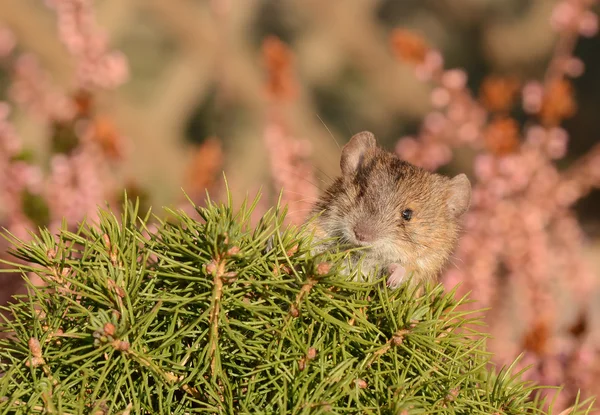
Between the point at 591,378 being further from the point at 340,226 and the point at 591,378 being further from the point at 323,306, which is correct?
the point at 323,306

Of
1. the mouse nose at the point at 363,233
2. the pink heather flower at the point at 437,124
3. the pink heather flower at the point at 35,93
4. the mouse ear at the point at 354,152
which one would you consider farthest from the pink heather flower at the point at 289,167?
the pink heather flower at the point at 35,93

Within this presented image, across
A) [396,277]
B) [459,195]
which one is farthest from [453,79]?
[396,277]

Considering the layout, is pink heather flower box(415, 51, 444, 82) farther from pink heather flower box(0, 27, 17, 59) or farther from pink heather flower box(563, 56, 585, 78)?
pink heather flower box(0, 27, 17, 59)

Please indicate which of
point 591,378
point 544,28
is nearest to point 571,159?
point 544,28

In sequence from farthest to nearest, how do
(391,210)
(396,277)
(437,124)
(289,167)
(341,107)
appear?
(341,107)
(437,124)
(289,167)
(391,210)
(396,277)

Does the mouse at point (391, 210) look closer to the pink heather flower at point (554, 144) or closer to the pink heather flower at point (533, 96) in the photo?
the pink heather flower at point (554, 144)

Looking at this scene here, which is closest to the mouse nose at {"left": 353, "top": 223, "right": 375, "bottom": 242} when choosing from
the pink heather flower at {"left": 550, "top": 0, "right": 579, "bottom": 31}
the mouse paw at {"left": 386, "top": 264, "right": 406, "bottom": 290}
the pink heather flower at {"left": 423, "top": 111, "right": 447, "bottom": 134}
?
the mouse paw at {"left": 386, "top": 264, "right": 406, "bottom": 290}

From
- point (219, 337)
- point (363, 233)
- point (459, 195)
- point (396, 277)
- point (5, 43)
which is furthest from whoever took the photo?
point (5, 43)

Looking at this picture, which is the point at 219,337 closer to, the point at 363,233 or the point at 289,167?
the point at 363,233

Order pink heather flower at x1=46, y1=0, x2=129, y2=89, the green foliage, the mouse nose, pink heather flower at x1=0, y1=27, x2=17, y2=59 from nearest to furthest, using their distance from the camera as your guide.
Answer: the green foliage
the mouse nose
pink heather flower at x1=46, y1=0, x2=129, y2=89
pink heather flower at x1=0, y1=27, x2=17, y2=59
